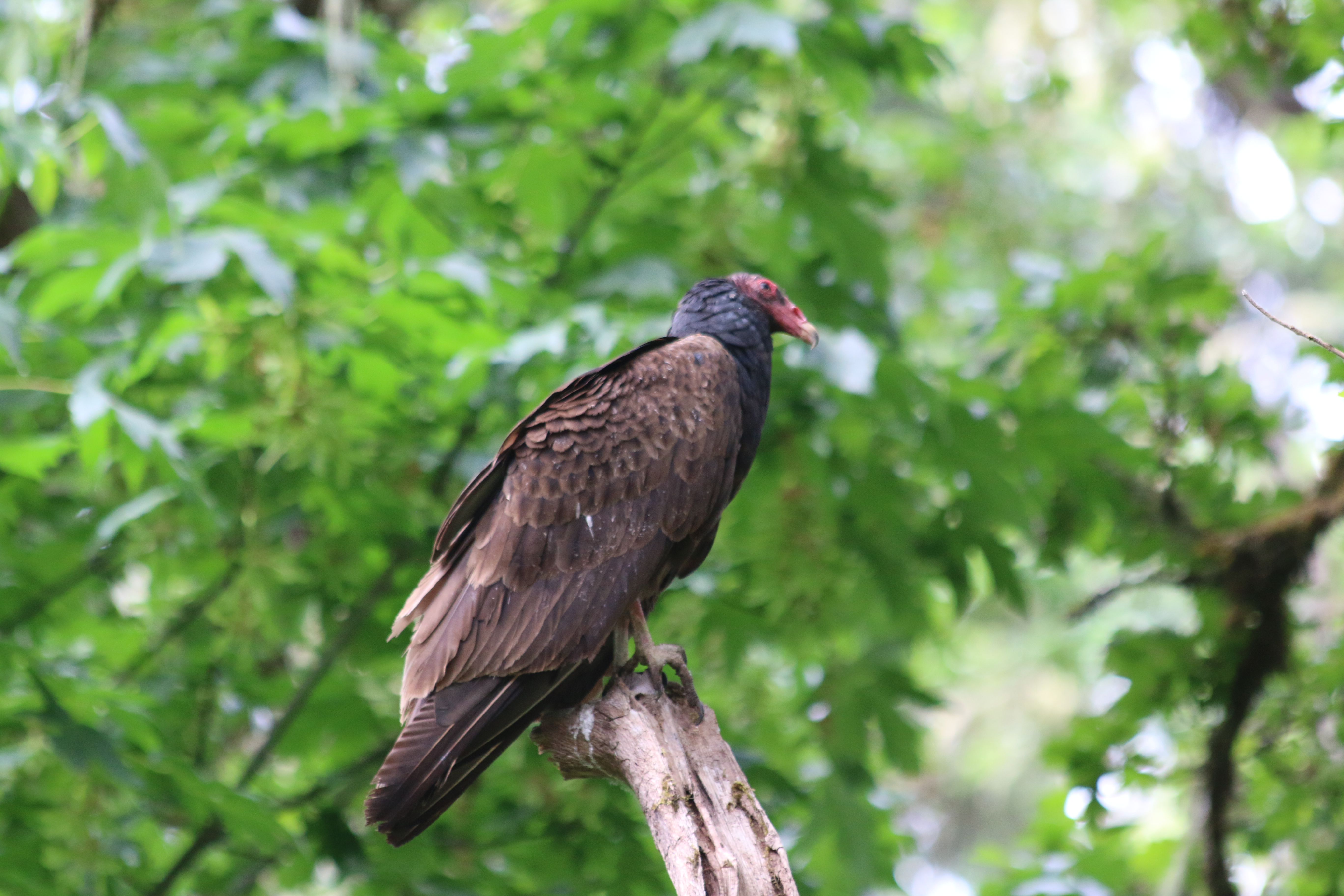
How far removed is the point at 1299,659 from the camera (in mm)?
3617

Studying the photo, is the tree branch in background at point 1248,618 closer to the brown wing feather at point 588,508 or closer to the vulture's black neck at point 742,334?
the vulture's black neck at point 742,334

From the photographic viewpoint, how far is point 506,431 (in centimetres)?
375

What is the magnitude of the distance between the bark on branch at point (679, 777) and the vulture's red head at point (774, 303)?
106 centimetres

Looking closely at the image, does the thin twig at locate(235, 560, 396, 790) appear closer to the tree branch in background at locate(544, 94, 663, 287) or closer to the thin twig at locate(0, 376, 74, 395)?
the thin twig at locate(0, 376, 74, 395)

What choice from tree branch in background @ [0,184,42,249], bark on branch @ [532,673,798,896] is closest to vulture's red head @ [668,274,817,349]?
bark on branch @ [532,673,798,896]

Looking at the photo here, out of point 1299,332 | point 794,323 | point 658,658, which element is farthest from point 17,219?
point 1299,332

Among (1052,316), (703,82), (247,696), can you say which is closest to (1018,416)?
(1052,316)

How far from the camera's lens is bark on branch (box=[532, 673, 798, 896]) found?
2.11 metres

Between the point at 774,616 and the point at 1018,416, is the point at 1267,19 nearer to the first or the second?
the point at 1018,416

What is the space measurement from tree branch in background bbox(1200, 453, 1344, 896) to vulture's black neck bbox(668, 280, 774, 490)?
5.26ft

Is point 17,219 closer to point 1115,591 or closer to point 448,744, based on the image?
point 448,744

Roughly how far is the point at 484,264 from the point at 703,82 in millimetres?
1005

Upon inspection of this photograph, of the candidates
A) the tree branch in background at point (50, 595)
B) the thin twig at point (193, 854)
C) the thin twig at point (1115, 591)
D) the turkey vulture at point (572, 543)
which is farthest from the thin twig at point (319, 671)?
the thin twig at point (1115, 591)

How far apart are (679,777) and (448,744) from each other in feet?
1.69
